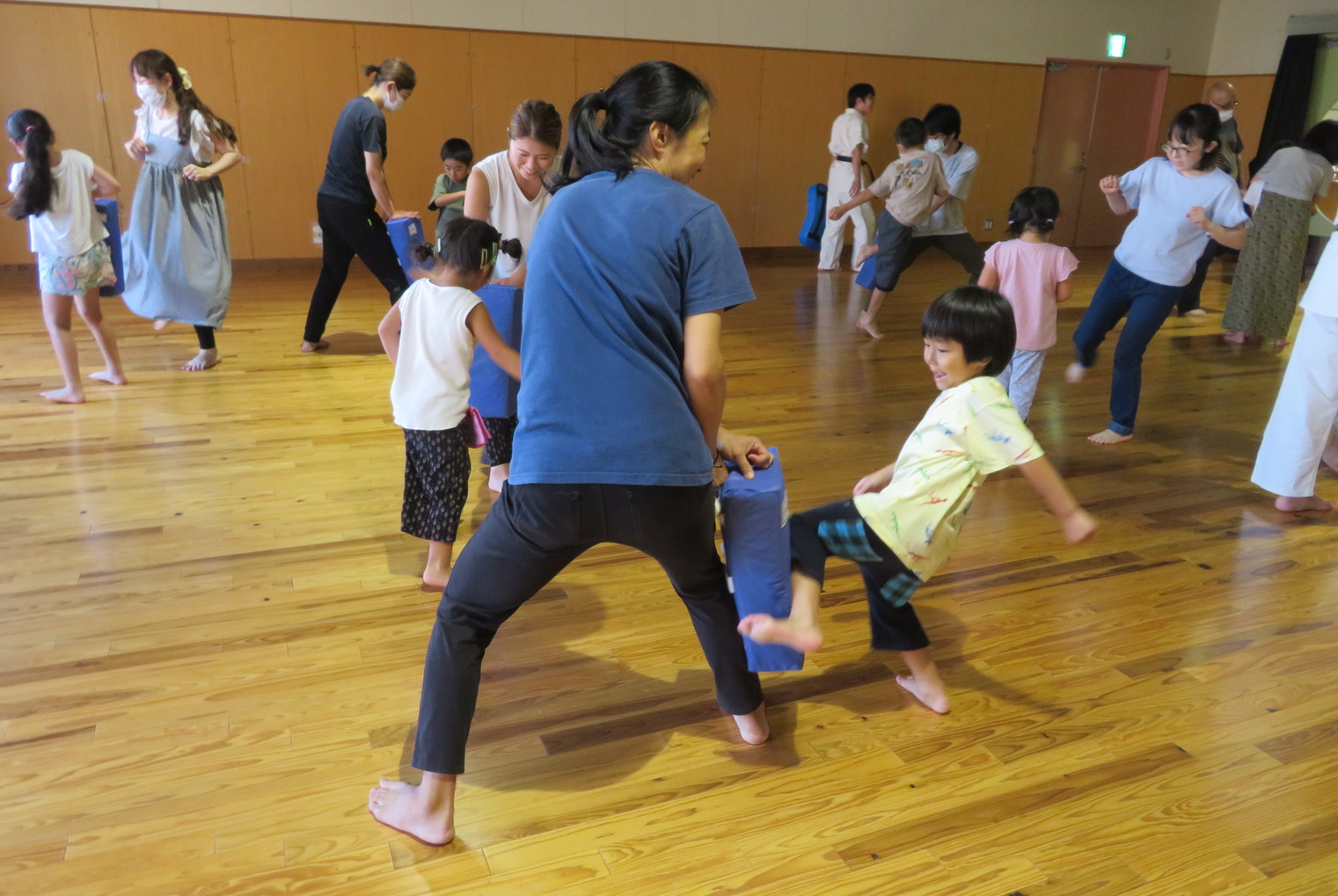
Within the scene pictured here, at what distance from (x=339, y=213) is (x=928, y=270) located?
593cm

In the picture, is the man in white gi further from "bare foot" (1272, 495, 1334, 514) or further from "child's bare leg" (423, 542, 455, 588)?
"child's bare leg" (423, 542, 455, 588)

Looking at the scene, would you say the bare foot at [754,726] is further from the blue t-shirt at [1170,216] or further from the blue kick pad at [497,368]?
the blue t-shirt at [1170,216]

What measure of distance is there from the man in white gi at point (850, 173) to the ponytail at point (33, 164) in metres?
5.85

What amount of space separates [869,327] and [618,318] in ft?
16.3

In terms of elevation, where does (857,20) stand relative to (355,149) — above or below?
above

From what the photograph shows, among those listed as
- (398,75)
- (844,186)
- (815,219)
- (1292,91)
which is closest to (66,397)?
(398,75)

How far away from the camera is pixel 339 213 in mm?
5195

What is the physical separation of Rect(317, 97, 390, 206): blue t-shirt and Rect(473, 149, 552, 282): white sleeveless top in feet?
6.46

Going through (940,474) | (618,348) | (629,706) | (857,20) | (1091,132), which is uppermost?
(857,20)

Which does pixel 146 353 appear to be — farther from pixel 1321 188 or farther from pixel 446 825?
pixel 1321 188

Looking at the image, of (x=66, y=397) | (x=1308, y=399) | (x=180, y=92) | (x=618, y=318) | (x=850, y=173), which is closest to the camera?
(x=618, y=318)

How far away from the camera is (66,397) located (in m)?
4.33

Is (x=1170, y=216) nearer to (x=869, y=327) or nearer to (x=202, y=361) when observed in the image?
(x=869, y=327)

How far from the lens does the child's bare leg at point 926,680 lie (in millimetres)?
2279
